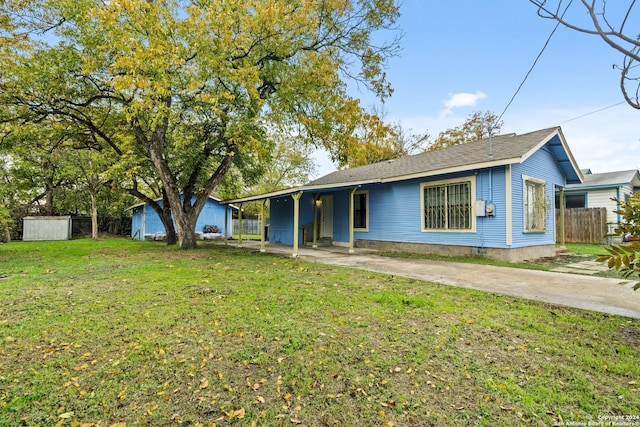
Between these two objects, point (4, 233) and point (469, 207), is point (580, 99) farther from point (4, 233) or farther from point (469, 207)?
point (4, 233)

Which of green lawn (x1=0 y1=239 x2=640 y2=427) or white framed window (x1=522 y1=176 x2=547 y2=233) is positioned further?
white framed window (x1=522 y1=176 x2=547 y2=233)

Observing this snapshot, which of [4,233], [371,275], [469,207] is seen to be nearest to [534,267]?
[469,207]

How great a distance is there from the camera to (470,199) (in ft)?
30.1

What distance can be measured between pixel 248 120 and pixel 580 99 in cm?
1080

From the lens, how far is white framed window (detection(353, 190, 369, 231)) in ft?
41.2

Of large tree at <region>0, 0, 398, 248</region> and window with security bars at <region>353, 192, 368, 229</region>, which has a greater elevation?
large tree at <region>0, 0, 398, 248</region>

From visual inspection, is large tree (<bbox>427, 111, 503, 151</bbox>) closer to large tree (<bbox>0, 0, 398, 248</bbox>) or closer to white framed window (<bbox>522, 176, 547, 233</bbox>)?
white framed window (<bbox>522, 176, 547, 233</bbox>)

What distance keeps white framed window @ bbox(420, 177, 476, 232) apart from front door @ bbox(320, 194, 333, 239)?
4673 millimetres

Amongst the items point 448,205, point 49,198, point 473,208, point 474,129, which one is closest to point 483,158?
point 473,208

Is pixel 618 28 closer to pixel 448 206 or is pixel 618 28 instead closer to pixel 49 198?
pixel 448 206

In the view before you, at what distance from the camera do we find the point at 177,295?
16.0 feet

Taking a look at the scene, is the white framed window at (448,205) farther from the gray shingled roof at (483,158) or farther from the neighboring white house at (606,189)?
the neighboring white house at (606,189)

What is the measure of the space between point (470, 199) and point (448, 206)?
0.71 metres

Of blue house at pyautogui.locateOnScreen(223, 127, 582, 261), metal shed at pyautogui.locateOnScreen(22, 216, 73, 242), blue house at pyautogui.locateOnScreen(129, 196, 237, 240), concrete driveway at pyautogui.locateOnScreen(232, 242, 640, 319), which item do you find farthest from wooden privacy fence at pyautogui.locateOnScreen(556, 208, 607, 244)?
metal shed at pyautogui.locateOnScreen(22, 216, 73, 242)
